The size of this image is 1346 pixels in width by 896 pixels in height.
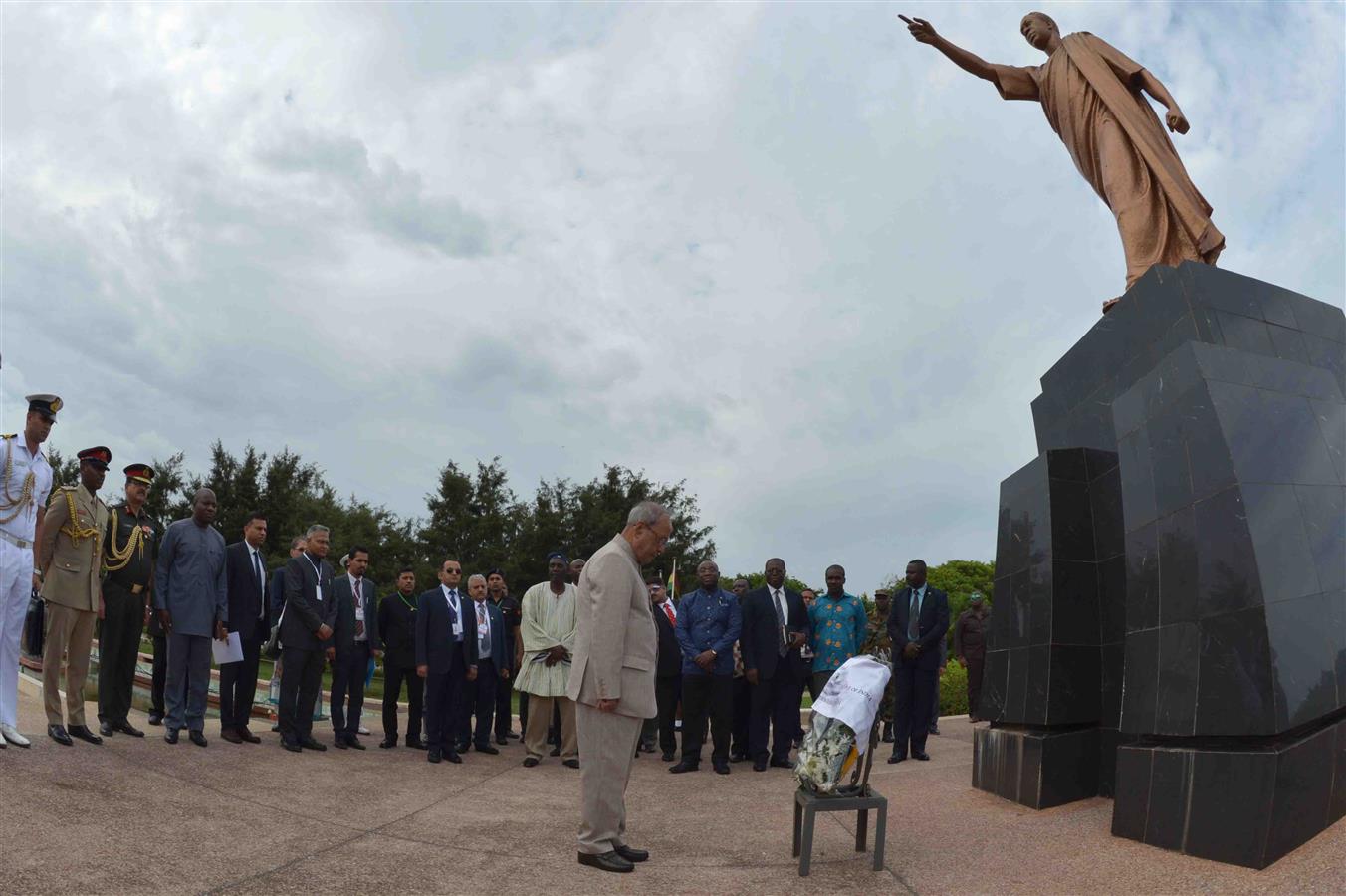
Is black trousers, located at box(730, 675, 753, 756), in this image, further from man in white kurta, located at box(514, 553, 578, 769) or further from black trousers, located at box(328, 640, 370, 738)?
black trousers, located at box(328, 640, 370, 738)

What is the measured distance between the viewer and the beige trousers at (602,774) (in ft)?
17.1

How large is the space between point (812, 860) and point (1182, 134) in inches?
251

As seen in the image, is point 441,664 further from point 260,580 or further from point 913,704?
point 913,704

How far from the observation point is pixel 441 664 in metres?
9.70

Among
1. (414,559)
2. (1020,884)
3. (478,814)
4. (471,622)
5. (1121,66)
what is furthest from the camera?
(414,559)

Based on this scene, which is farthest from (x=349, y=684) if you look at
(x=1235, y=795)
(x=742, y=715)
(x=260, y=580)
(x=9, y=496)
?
(x=1235, y=795)

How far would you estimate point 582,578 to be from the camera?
5520 mm

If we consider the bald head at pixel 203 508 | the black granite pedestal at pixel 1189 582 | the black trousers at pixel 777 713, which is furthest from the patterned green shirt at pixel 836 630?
the bald head at pixel 203 508

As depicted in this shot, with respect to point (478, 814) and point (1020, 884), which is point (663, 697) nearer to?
point (478, 814)

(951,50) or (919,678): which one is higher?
(951,50)

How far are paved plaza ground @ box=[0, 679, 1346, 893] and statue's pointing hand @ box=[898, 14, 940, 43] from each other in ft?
21.4

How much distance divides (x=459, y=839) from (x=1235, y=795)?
4089 mm

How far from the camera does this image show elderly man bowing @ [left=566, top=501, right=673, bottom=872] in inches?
205

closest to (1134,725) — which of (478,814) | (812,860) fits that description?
(812,860)
